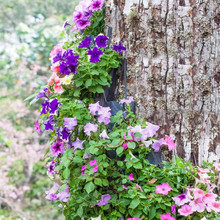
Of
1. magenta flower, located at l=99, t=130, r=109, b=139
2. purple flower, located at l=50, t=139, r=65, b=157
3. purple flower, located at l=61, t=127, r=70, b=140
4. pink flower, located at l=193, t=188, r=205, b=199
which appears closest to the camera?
pink flower, located at l=193, t=188, r=205, b=199

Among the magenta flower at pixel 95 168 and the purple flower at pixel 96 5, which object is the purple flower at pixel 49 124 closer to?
the magenta flower at pixel 95 168

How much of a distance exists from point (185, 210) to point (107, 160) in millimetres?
387

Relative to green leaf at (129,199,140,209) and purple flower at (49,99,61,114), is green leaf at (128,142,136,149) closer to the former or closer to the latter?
green leaf at (129,199,140,209)

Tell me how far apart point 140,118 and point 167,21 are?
1.56 feet

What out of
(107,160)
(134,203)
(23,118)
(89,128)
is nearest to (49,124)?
(89,128)

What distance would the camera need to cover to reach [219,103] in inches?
56.3

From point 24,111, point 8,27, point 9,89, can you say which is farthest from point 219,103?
point 8,27

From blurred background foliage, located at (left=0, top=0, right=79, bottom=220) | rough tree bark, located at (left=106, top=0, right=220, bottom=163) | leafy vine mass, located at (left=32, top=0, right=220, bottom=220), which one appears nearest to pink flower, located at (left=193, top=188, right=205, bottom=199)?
leafy vine mass, located at (left=32, top=0, right=220, bottom=220)

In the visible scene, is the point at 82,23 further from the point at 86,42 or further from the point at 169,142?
the point at 169,142

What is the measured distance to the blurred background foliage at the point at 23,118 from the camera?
4.83 metres

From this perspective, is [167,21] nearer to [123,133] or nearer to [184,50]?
[184,50]

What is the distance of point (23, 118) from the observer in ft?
17.6

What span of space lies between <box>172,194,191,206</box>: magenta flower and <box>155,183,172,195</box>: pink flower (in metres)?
Answer: 0.05

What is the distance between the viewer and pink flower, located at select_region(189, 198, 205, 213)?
126 cm
